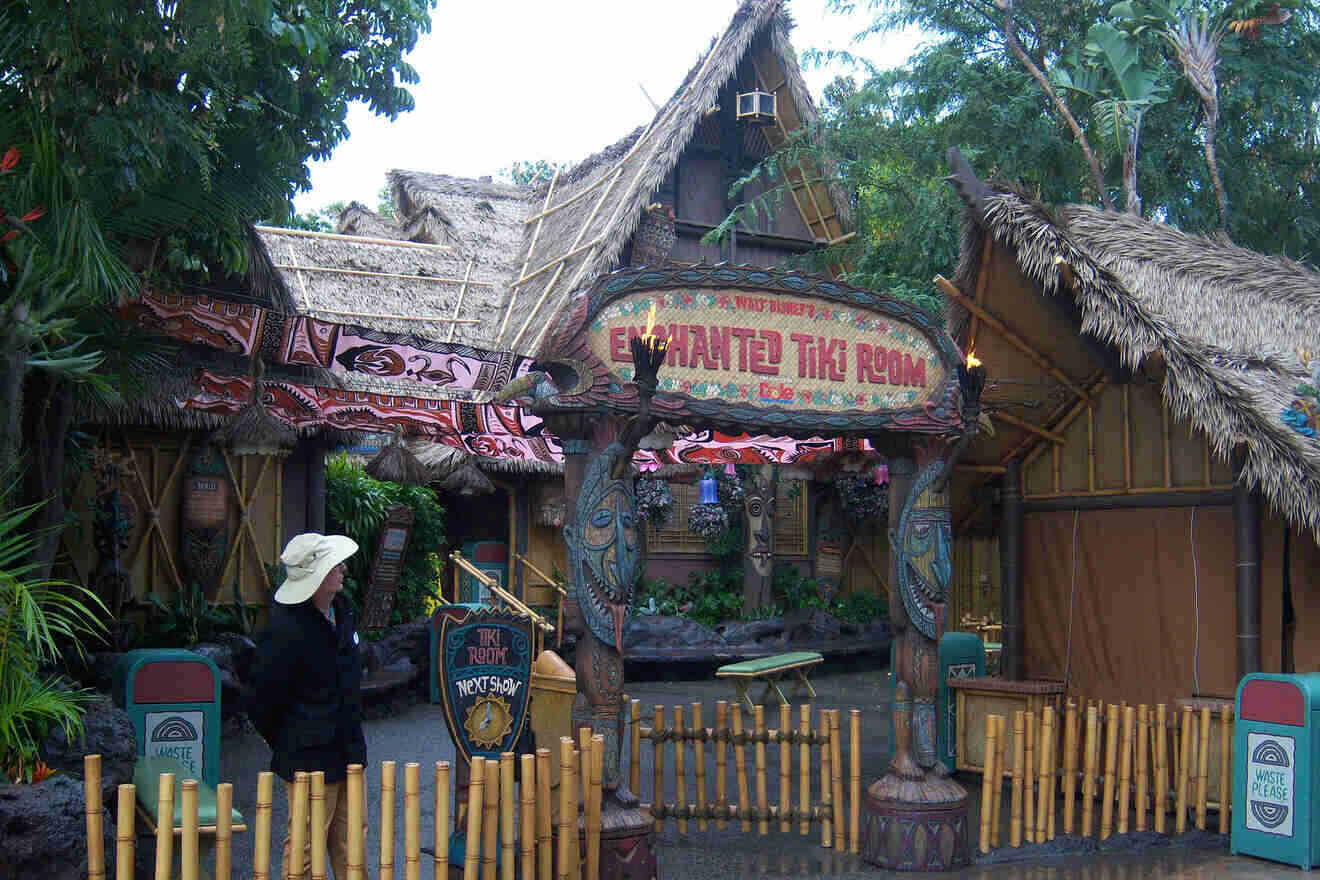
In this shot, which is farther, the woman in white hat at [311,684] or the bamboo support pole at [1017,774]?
the bamboo support pole at [1017,774]

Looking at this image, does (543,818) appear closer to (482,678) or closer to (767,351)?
(482,678)

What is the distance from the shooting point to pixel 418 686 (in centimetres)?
1419

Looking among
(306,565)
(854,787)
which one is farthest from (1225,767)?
(306,565)

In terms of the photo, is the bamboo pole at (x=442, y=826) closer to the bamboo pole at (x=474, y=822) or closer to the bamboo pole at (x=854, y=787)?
the bamboo pole at (x=474, y=822)

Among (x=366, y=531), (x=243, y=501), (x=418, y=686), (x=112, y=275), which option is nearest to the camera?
(x=112, y=275)

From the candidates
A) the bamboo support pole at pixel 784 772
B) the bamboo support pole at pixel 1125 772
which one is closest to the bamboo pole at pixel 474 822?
the bamboo support pole at pixel 784 772

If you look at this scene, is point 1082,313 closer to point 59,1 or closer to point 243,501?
point 59,1

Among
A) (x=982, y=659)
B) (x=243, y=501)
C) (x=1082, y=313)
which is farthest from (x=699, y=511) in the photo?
(x=1082, y=313)

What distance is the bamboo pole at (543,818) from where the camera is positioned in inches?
214

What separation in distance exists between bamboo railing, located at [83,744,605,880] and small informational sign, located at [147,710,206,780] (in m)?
1.28

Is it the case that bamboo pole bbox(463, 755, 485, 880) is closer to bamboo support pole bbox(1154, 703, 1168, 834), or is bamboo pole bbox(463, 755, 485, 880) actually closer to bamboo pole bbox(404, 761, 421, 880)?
bamboo pole bbox(404, 761, 421, 880)

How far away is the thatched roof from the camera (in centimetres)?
768

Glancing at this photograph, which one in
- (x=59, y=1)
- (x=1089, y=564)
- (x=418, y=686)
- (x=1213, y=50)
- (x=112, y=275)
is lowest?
(x=418, y=686)

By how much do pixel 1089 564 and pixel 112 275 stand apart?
286 inches
